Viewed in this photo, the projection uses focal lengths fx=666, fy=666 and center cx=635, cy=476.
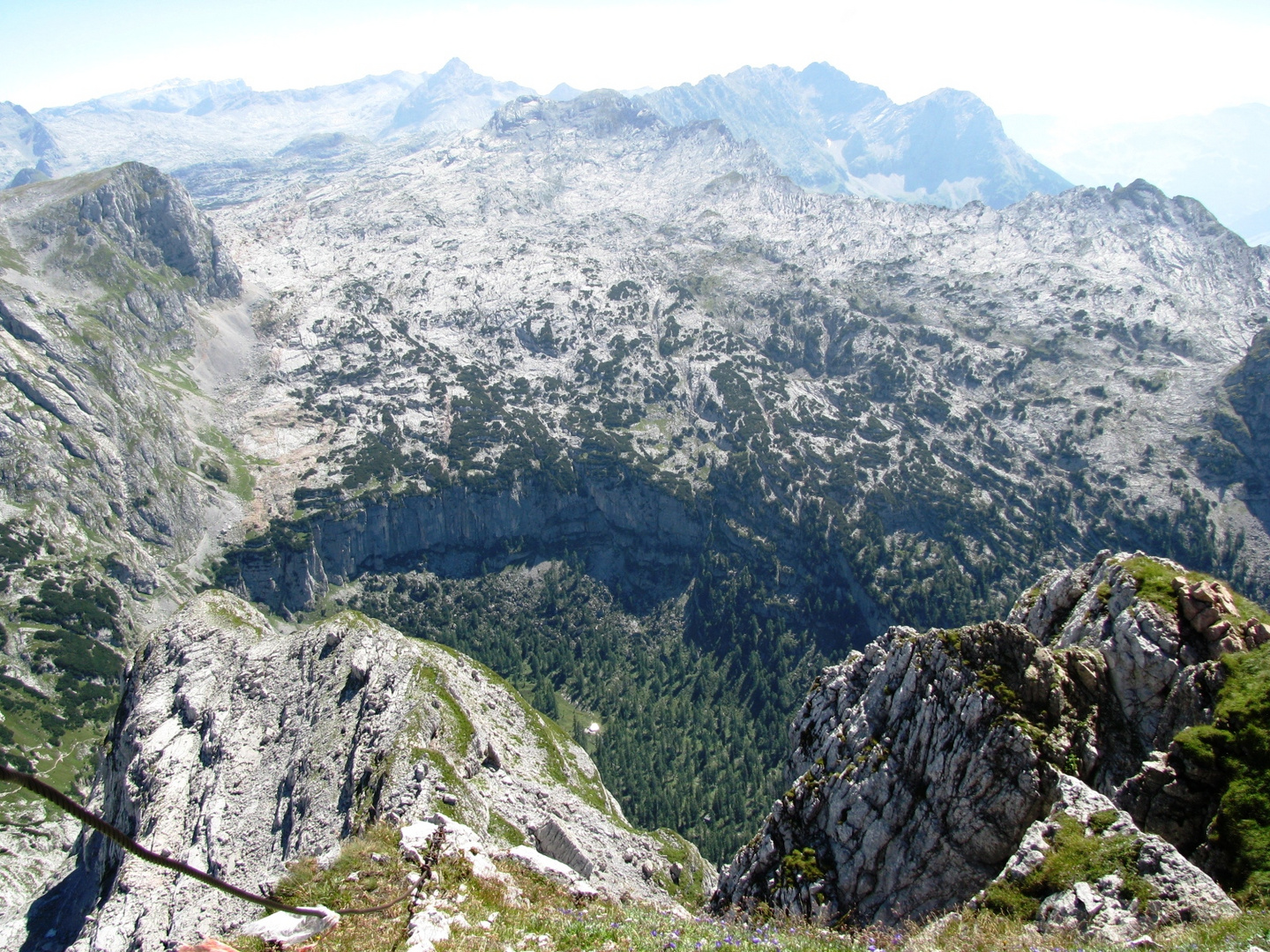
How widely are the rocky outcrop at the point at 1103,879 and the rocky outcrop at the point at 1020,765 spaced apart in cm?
7

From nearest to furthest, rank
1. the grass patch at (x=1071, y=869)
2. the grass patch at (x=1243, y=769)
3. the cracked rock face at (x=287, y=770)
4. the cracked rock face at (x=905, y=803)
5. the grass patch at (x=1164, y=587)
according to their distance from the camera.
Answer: the grass patch at (x=1243, y=769), the grass patch at (x=1071, y=869), the grass patch at (x=1164, y=587), the cracked rock face at (x=905, y=803), the cracked rock face at (x=287, y=770)

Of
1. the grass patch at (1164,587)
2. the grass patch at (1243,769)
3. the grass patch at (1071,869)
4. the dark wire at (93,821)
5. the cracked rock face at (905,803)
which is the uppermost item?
the dark wire at (93,821)

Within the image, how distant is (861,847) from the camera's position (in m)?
43.1

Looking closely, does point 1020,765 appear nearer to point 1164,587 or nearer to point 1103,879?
point 1103,879

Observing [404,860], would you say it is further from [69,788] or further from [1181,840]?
[69,788]

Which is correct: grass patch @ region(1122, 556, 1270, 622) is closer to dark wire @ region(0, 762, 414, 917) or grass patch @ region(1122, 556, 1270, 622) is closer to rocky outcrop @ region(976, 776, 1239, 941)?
rocky outcrop @ region(976, 776, 1239, 941)

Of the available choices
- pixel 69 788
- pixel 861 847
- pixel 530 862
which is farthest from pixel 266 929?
pixel 69 788

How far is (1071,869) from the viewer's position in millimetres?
26141

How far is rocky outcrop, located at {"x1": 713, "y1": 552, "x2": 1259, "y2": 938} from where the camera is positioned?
27344 mm

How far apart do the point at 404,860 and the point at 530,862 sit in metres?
10.8

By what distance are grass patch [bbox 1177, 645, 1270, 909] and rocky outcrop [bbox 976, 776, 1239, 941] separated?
1700 millimetres

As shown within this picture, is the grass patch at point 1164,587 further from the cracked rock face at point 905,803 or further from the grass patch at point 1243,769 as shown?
the cracked rock face at point 905,803

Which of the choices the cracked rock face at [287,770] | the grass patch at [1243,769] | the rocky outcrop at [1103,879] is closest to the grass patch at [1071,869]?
the rocky outcrop at [1103,879]

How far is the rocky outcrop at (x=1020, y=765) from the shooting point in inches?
1077
